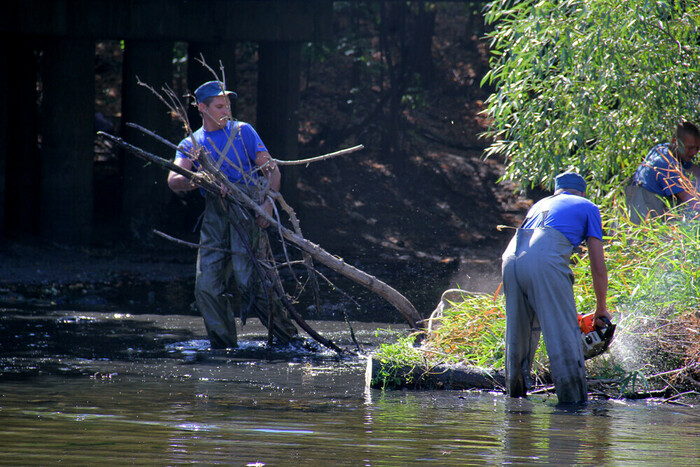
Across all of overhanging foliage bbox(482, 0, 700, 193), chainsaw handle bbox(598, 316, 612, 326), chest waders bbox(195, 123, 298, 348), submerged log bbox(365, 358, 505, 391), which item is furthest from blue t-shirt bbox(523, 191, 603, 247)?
overhanging foliage bbox(482, 0, 700, 193)

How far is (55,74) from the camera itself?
53.1ft

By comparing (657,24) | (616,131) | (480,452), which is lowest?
(480,452)

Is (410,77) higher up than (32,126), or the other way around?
(410,77)

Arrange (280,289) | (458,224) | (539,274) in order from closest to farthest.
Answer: (539,274)
(280,289)
(458,224)

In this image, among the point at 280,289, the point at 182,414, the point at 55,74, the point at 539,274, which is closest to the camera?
the point at 182,414

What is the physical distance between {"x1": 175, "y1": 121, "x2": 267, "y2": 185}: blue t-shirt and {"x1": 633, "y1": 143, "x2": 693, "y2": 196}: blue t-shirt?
128 inches

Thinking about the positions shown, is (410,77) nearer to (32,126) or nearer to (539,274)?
(32,126)

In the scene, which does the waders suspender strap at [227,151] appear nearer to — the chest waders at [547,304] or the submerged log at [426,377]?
the submerged log at [426,377]

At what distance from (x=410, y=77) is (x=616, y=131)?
13452 millimetres

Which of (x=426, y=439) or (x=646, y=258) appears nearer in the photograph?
(x=426, y=439)

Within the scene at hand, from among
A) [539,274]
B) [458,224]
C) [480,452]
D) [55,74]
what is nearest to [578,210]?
[539,274]

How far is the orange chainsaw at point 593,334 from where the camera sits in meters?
6.98

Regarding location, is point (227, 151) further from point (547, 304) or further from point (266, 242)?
point (547, 304)

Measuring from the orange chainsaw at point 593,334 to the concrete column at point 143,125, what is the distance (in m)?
10.8
